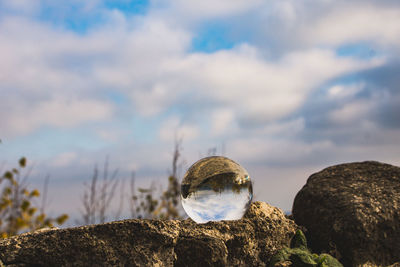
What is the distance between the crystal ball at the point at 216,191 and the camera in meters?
4.38

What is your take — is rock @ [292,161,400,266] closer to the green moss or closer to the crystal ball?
the green moss

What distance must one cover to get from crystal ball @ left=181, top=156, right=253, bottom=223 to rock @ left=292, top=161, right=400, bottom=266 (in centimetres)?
134

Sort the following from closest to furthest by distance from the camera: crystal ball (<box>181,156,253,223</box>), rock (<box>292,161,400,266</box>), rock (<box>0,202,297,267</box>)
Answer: rock (<box>0,202,297,267</box>) → crystal ball (<box>181,156,253,223</box>) → rock (<box>292,161,400,266</box>)

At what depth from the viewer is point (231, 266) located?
4.29 meters

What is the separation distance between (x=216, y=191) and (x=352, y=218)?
1.91 m

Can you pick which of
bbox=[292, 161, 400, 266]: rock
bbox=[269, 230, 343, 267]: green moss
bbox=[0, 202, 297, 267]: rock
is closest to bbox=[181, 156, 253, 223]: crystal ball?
bbox=[0, 202, 297, 267]: rock

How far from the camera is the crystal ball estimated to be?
4.38 m

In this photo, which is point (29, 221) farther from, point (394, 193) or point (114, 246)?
point (394, 193)

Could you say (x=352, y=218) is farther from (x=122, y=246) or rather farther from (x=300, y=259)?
(x=122, y=246)

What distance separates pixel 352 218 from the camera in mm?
5191

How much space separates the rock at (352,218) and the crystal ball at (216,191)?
1.34 m

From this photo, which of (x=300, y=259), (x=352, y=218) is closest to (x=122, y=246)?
(x=300, y=259)

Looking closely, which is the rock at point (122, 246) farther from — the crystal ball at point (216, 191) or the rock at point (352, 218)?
the rock at point (352, 218)

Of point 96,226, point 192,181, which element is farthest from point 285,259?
point 96,226
